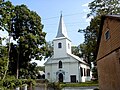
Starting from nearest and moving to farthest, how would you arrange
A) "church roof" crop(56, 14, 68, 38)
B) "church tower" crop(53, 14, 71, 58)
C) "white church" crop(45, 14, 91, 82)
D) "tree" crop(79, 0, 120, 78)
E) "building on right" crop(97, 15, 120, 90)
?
"building on right" crop(97, 15, 120, 90) → "tree" crop(79, 0, 120, 78) → "white church" crop(45, 14, 91, 82) → "church tower" crop(53, 14, 71, 58) → "church roof" crop(56, 14, 68, 38)

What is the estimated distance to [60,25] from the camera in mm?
52281

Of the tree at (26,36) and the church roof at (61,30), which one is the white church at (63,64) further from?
the tree at (26,36)

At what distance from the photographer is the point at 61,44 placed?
50281 mm

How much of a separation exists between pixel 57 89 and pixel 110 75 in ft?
49.6

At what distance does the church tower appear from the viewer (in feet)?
163

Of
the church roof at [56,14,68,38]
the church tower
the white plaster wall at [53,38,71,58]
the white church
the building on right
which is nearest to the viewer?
the building on right

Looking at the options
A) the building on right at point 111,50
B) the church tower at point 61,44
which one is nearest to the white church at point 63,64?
the church tower at point 61,44

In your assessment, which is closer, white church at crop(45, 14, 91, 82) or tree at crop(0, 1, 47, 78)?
tree at crop(0, 1, 47, 78)

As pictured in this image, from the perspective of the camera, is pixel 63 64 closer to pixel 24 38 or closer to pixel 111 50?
pixel 24 38

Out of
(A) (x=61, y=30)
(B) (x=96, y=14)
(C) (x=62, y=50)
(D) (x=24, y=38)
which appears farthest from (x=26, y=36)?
(A) (x=61, y=30)

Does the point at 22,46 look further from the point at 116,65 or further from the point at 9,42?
the point at 116,65

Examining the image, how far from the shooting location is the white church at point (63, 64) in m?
47.8

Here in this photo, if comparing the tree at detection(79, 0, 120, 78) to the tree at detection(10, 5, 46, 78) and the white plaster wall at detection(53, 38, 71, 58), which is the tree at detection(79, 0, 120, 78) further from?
the white plaster wall at detection(53, 38, 71, 58)

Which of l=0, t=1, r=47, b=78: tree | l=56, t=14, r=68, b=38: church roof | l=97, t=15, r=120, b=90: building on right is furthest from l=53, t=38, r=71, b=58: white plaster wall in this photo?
l=97, t=15, r=120, b=90: building on right
